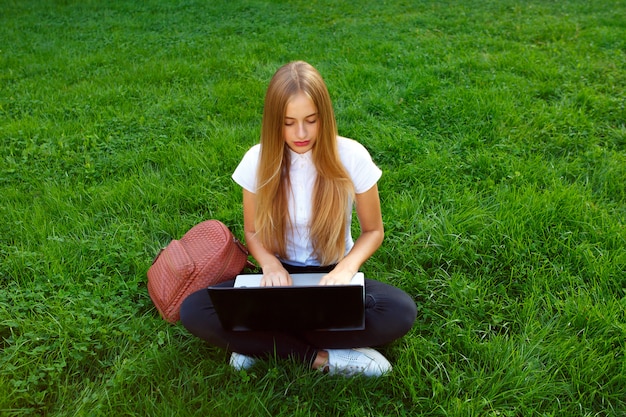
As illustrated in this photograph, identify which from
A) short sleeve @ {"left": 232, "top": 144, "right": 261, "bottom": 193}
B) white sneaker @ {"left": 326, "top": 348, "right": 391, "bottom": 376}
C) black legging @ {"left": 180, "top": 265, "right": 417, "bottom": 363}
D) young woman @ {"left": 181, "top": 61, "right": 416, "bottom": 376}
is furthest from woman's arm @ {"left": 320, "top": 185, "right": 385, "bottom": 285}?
short sleeve @ {"left": 232, "top": 144, "right": 261, "bottom": 193}

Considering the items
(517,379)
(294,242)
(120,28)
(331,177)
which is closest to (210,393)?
(294,242)

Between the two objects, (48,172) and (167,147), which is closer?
(48,172)

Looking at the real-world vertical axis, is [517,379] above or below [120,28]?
below

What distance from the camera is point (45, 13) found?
8734mm

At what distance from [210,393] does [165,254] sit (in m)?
0.79

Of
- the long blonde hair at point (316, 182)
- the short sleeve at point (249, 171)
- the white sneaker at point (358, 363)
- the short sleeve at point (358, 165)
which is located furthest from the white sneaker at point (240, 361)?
the short sleeve at point (358, 165)

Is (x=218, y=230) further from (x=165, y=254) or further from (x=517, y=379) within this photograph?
(x=517, y=379)

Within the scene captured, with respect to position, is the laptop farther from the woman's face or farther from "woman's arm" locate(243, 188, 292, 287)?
the woman's face

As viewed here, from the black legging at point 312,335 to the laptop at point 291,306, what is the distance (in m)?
0.08

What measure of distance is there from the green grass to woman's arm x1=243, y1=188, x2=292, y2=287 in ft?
1.31

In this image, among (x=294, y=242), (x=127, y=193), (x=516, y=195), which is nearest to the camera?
(x=294, y=242)

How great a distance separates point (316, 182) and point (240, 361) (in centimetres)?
89

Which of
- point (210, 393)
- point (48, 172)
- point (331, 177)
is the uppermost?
point (331, 177)

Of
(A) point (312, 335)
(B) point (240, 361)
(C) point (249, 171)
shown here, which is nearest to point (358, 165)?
(C) point (249, 171)
